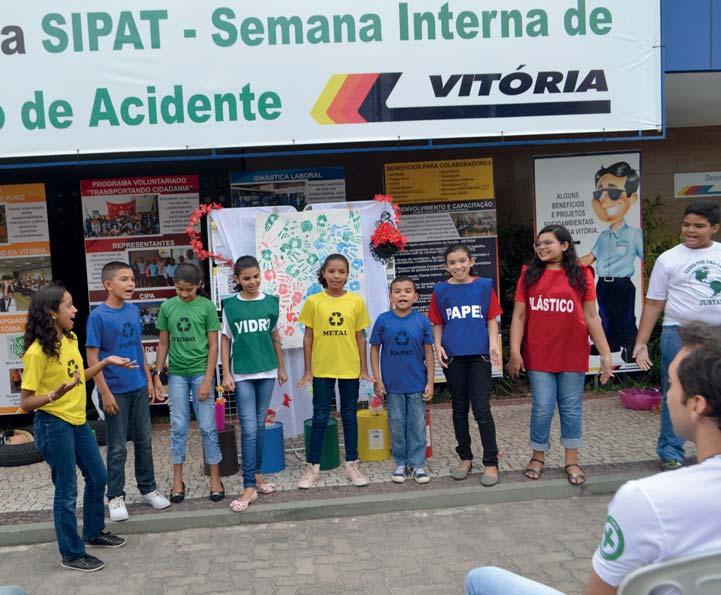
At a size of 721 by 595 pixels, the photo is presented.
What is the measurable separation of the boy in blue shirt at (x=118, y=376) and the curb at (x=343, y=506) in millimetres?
318

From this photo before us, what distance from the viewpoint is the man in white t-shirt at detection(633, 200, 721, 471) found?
538 cm

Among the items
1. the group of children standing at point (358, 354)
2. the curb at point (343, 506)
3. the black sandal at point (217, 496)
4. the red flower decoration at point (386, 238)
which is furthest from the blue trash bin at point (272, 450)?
the red flower decoration at point (386, 238)

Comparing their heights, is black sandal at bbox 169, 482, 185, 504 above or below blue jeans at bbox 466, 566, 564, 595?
below

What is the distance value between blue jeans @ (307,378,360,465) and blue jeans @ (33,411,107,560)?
1.68 meters

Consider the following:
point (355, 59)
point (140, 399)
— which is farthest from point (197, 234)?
point (355, 59)

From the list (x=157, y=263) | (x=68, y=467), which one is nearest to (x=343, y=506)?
(x=68, y=467)

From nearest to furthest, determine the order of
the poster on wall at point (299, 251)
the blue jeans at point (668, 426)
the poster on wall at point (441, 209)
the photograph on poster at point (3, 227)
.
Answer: the blue jeans at point (668, 426) → the poster on wall at point (299, 251) → the photograph on poster at point (3, 227) → the poster on wall at point (441, 209)

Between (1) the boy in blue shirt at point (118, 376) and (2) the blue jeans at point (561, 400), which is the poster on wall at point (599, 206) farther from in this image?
(1) the boy in blue shirt at point (118, 376)

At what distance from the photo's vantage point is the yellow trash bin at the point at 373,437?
626cm

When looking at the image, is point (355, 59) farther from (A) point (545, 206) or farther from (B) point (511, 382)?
(B) point (511, 382)

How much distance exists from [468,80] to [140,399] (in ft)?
13.2

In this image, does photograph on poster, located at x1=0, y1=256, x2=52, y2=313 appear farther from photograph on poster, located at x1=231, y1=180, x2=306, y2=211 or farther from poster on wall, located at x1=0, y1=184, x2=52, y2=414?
photograph on poster, located at x1=231, y1=180, x2=306, y2=211

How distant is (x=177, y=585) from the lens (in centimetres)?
430

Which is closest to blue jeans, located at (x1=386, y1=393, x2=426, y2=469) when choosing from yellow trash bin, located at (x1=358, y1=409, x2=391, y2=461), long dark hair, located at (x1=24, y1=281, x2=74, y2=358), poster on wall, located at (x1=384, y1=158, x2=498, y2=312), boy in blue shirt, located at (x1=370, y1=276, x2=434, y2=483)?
boy in blue shirt, located at (x1=370, y1=276, x2=434, y2=483)
